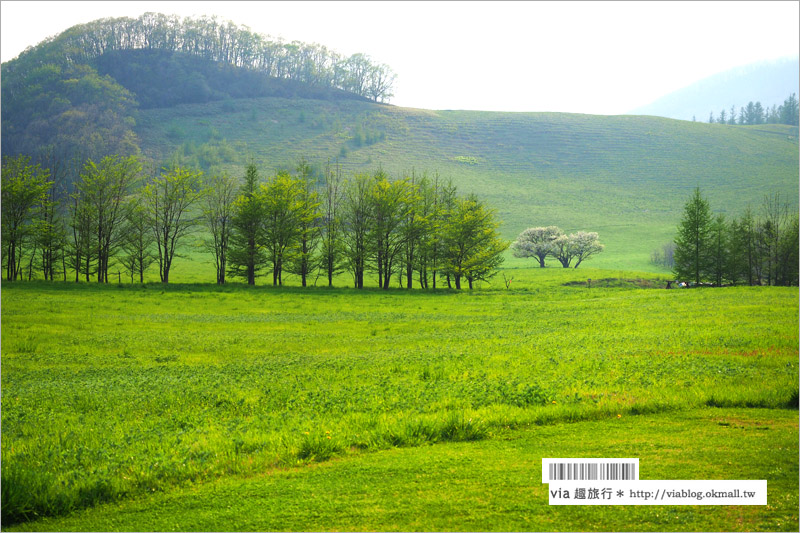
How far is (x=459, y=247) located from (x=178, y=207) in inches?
1185

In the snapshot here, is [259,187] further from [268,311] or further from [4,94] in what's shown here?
[4,94]

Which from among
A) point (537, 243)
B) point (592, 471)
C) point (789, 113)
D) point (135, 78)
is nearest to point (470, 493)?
point (592, 471)

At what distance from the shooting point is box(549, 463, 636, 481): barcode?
4980 mm

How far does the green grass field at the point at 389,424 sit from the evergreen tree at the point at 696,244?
4035 centimetres

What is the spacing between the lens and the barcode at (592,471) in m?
4.98

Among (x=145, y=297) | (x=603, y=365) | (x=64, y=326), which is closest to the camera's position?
(x=603, y=365)

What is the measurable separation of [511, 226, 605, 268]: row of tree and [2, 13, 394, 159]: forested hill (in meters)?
54.5

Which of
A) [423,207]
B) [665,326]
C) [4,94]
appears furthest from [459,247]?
[4,94]

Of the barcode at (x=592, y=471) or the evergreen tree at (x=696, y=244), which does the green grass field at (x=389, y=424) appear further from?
the evergreen tree at (x=696, y=244)

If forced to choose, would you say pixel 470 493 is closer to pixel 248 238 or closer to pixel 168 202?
pixel 248 238

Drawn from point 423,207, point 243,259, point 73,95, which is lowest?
point 243,259

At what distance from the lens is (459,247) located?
51.1 m

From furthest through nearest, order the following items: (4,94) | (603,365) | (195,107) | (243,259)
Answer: (195,107) < (4,94) < (243,259) < (603,365)

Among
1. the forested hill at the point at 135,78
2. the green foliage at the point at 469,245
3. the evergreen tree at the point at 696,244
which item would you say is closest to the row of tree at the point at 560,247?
the evergreen tree at the point at 696,244
